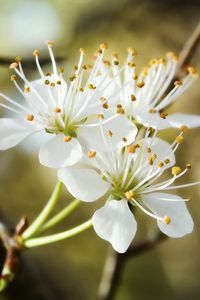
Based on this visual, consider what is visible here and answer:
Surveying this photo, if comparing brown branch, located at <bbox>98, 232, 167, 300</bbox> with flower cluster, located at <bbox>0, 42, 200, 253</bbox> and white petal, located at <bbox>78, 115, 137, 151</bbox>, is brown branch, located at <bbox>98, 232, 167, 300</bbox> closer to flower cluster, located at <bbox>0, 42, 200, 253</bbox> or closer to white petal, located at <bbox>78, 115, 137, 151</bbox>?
flower cluster, located at <bbox>0, 42, 200, 253</bbox>

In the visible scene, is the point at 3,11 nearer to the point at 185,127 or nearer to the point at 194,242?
the point at 194,242

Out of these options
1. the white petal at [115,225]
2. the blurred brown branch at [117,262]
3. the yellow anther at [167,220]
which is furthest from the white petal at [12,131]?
the blurred brown branch at [117,262]

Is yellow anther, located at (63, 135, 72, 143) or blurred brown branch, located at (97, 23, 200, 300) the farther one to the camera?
blurred brown branch, located at (97, 23, 200, 300)

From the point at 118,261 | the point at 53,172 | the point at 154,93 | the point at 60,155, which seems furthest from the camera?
the point at 53,172

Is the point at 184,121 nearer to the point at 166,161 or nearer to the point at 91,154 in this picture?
the point at 166,161

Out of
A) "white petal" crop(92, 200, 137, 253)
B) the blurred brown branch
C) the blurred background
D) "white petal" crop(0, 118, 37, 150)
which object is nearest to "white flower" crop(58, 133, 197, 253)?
"white petal" crop(92, 200, 137, 253)

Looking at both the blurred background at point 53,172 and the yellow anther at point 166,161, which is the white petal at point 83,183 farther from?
the blurred background at point 53,172

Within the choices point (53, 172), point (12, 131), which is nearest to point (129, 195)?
point (12, 131)
